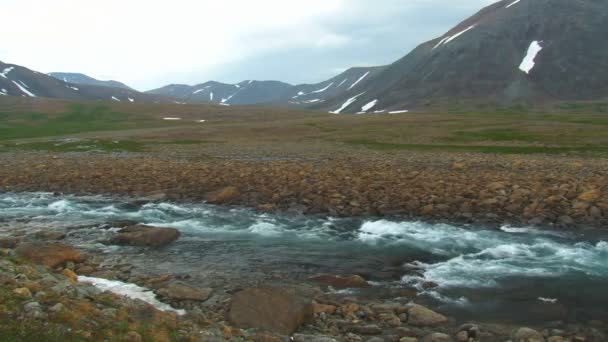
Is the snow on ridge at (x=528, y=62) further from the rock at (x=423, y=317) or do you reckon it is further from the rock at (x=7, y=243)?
the rock at (x=7, y=243)

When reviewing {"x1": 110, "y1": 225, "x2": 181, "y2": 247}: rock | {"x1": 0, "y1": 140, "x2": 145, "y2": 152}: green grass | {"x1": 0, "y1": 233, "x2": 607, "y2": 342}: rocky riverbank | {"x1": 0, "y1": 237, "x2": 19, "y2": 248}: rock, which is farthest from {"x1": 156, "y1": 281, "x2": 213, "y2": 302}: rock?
{"x1": 0, "y1": 140, "x2": 145, "y2": 152}: green grass

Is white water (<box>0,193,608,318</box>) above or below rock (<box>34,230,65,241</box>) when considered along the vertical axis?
below

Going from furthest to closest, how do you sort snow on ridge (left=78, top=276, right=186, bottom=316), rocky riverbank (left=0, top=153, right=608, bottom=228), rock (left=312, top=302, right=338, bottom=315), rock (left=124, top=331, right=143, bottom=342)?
rocky riverbank (left=0, top=153, right=608, bottom=228) → snow on ridge (left=78, top=276, right=186, bottom=316) → rock (left=312, top=302, right=338, bottom=315) → rock (left=124, top=331, right=143, bottom=342)

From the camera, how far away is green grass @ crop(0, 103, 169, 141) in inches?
3374

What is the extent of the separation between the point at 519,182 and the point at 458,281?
1334 cm

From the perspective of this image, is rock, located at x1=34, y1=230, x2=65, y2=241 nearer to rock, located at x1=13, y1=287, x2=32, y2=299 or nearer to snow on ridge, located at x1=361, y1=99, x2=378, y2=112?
rock, located at x1=13, y1=287, x2=32, y2=299

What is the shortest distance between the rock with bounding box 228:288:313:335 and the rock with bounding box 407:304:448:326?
7.21ft

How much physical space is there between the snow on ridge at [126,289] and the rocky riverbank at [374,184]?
459 inches

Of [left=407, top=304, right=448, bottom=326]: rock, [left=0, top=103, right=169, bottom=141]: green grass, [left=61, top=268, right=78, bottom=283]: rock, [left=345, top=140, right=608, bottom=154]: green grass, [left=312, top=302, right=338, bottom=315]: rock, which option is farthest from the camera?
[left=0, top=103, right=169, bottom=141]: green grass

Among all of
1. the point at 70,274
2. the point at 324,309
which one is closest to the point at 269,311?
the point at 324,309

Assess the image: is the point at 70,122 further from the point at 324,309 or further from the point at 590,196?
the point at 324,309

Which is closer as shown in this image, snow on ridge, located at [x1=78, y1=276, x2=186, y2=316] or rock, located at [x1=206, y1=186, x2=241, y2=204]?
snow on ridge, located at [x1=78, y1=276, x2=186, y2=316]

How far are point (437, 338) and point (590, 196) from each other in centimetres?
1575

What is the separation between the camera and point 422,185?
2580 centimetres
